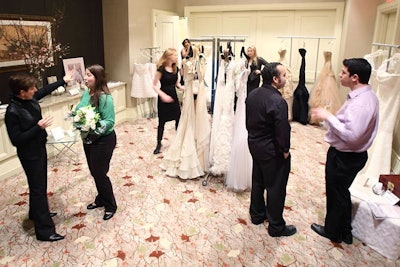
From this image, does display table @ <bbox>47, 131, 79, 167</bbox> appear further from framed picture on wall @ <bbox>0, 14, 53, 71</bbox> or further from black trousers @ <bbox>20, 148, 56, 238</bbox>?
black trousers @ <bbox>20, 148, 56, 238</bbox>

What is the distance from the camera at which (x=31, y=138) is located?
2418 mm

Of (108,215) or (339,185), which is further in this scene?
(108,215)

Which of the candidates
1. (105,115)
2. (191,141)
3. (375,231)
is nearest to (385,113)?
(375,231)

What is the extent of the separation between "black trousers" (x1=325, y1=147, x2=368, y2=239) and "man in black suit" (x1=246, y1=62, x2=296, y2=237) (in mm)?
324

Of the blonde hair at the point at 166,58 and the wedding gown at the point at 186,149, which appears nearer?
the wedding gown at the point at 186,149

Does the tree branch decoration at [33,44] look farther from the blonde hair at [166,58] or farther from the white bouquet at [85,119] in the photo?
the white bouquet at [85,119]

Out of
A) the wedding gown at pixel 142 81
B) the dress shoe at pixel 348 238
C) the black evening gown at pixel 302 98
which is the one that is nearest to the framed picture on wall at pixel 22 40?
the wedding gown at pixel 142 81

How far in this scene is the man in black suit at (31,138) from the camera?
7.83 feet

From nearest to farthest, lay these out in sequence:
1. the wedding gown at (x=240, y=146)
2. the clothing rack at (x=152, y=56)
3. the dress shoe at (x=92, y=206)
→ the dress shoe at (x=92, y=206) → the wedding gown at (x=240, y=146) → the clothing rack at (x=152, y=56)

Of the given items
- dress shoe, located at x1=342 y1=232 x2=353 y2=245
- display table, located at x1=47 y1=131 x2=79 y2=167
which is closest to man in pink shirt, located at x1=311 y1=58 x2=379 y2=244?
dress shoe, located at x1=342 y1=232 x2=353 y2=245

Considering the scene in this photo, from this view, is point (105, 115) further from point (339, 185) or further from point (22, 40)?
point (22, 40)

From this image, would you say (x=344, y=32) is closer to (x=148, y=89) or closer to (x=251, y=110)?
(x=148, y=89)

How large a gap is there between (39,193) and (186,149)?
1.62 m

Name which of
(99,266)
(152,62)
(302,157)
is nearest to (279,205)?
(99,266)
